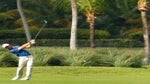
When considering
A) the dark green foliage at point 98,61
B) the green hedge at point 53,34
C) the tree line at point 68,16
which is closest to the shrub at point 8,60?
the dark green foliage at point 98,61

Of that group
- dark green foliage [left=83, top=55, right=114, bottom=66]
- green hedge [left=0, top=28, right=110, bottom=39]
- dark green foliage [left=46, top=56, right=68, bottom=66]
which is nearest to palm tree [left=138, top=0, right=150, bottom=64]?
dark green foliage [left=83, top=55, right=114, bottom=66]

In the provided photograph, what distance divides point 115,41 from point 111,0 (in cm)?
640

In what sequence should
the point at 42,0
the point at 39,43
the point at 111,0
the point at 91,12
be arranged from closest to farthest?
1. the point at 91,12
2. the point at 39,43
3. the point at 111,0
4. the point at 42,0

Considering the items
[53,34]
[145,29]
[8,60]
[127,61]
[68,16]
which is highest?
[145,29]

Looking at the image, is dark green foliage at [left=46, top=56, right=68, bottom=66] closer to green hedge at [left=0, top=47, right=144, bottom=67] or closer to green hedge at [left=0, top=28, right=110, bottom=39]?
green hedge at [left=0, top=47, right=144, bottom=67]

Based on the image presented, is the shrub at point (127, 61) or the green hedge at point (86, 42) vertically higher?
the shrub at point (127, 61)

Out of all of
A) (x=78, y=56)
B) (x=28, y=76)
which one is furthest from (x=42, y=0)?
(x=28, y=76)

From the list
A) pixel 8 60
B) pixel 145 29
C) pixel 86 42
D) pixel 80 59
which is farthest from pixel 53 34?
pixel 8 60

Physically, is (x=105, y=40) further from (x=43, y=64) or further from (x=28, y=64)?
(x=28, y=64)

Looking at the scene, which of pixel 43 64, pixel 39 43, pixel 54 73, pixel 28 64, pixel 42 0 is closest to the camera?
pixel 28 64

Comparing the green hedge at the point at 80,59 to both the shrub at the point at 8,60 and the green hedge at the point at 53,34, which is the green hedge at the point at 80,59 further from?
the green hedge at the point at 53,34

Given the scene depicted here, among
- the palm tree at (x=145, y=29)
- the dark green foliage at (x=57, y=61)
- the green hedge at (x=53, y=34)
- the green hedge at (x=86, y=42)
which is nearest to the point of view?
the dark green foliage at (x=57, y=61)

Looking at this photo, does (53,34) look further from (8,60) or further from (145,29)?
(8,60)

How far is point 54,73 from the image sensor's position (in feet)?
96.8
